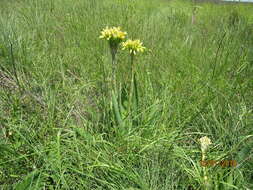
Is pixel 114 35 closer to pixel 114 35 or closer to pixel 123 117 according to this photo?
pixel 114 35

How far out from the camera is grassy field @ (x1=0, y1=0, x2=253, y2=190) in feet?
2.71

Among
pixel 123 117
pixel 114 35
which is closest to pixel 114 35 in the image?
pixel 114 35

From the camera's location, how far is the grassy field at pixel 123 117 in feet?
2.71

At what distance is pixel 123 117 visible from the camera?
1088mm

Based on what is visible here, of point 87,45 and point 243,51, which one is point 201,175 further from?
point 87,45

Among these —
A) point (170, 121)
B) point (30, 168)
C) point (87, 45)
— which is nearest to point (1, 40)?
point (87, 45)

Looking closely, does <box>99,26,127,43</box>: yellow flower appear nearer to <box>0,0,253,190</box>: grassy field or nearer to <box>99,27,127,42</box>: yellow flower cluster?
<box>99,27,127,42</box>: yellow flower cluster

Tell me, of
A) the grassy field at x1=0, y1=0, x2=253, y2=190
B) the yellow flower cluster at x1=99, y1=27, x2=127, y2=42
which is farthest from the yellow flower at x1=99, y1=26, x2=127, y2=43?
the grassy field at x1=0, y1=0, x2=253, y2=190

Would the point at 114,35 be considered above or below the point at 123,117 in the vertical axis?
above

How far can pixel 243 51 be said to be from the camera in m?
1.63

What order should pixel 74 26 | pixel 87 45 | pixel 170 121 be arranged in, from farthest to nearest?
pixel 74 26, pixel 87 45, pixel 170 121

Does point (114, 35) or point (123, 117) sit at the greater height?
point (114, 35)

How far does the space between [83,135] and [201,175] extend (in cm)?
48

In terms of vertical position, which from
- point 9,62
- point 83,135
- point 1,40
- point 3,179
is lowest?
point 3,179
